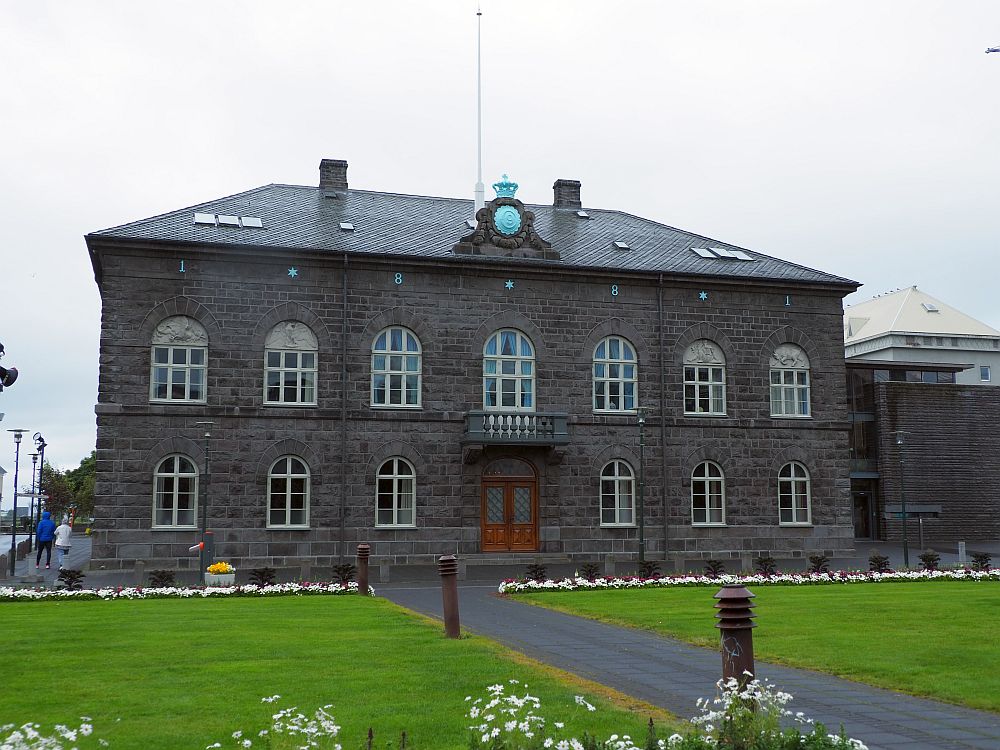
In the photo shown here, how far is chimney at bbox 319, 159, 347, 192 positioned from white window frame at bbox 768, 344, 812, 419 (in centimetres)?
1730

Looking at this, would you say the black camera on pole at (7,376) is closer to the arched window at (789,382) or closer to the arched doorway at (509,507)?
the arched doorway at (509,507)

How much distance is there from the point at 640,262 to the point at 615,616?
20816 mm

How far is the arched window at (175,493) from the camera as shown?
3195 centimetres

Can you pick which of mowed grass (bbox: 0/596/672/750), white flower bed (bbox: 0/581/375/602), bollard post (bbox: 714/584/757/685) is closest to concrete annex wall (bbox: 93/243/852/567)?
white flower bed (bbox: 0/581/375/602)

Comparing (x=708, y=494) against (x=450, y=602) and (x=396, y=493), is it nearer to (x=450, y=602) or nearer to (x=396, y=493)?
(x=396, y=493)

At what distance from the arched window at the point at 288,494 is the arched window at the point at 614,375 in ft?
33.3

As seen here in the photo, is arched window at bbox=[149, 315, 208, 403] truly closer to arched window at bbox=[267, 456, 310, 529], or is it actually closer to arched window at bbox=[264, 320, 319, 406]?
arched window at bbox=[264, 320, 319, 406]

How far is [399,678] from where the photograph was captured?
37.4 feet

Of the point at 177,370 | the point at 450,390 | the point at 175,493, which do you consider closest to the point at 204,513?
the point at 175,493

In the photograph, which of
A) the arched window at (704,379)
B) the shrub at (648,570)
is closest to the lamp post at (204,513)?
the shrub at (648,570)

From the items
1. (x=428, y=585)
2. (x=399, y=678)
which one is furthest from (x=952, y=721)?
(x=428, y=585)

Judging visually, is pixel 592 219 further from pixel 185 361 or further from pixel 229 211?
pixel 185 361

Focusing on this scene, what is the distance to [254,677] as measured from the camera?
37.7 feet

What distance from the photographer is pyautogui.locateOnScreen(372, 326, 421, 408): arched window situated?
34.4 meters
